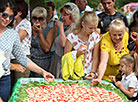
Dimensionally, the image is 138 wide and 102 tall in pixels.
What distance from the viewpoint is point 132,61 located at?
3.15m

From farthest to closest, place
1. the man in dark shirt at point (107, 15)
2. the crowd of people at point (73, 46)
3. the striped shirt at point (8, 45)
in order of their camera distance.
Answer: the man in dark shirt at point (107, 15)
the crowd of people at point (73, 46)
the striped shirt at point (8, 45)

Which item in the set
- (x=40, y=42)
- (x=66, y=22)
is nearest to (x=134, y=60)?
(x=66, y=22)

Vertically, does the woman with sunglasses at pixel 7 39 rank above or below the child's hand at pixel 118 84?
above

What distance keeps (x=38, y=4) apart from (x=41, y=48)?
1.09 m

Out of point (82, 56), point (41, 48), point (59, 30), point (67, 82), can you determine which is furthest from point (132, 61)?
point (41, 48)

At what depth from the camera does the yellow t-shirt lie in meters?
3.08

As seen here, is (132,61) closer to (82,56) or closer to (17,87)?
(82,56)

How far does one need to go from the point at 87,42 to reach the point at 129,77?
2.30 feet

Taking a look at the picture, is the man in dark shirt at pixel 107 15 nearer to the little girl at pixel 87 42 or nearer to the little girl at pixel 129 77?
the little girl at pixel 87 42

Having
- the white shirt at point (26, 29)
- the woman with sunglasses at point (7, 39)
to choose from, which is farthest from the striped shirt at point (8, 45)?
the white shirt at point (26, 29)

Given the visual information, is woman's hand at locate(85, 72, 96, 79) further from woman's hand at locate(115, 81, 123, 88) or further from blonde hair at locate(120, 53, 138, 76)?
blonde hair at locate(120, 53, 138, 76)

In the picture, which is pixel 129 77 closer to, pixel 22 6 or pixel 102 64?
pixel 102 64

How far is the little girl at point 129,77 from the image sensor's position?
297cm

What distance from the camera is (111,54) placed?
3090 millimetres
